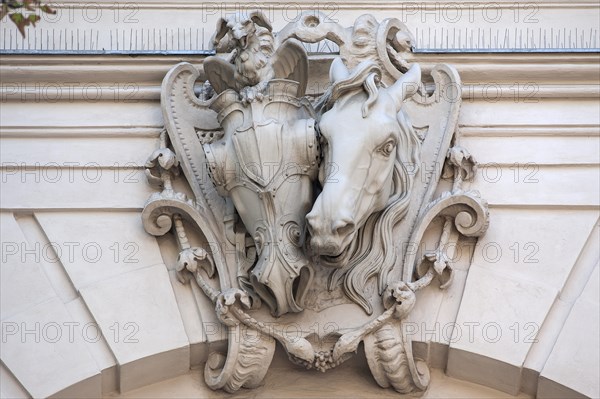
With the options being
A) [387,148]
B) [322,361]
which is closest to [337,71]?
[387,148]

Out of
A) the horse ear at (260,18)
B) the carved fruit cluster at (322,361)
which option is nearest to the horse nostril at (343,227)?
the carved fruit cluster at (322,361)

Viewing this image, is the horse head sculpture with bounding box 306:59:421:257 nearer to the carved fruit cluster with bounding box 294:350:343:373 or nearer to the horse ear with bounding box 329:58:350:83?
the horse ear with bounding box 329:58:350:83

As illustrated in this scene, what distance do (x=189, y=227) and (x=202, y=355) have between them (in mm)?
554

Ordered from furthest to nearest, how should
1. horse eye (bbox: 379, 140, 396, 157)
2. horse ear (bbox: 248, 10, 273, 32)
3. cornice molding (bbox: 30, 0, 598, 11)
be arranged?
1. cornice molding (bbox: 30, 0, 598, 11)
2. horse ear (bbox: 248, 10, 273, 32)
3. horse eye (bbox: 379, 140, 396, 157)

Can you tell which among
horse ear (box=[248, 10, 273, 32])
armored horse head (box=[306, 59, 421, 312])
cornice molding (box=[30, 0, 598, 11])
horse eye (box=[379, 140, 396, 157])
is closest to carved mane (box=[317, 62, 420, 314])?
armored horse head (box=[306, 59, 421, 312])

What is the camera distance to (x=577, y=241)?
7133 mm

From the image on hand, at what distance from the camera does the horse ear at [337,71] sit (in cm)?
705

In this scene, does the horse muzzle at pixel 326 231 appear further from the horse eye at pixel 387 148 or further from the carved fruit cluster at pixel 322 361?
the carved fruit cluster at pixel 322 361

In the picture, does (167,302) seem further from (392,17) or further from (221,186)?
(392,17)

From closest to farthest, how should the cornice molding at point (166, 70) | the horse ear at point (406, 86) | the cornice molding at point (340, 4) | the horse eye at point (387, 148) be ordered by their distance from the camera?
the horse eye at point (387, 148) < the horse ear at point (406, 86) < the cornice molding at point (166, 70) < the cornice molding at point (340, 4)

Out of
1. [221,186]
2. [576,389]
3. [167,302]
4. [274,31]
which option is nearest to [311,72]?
[274,31]

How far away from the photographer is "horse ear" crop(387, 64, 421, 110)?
277 inches

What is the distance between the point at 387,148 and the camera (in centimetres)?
687

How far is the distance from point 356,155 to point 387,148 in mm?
147
